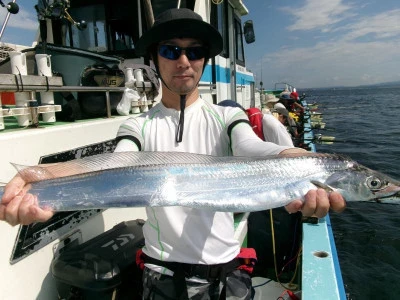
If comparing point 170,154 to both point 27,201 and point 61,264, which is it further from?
point 61,264

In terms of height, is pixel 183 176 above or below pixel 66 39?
below

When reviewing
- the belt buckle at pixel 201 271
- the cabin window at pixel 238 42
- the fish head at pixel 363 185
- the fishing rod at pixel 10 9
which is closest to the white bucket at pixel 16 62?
the fishing rod at pixel 10 9

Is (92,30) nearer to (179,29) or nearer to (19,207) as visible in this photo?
(179,29)

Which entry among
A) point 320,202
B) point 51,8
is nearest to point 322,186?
point 320,202

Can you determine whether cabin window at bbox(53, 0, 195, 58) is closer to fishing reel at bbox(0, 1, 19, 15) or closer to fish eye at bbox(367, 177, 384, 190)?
fishing reel at bbox(0, 1, 19, 15)

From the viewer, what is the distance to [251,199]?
205 cm

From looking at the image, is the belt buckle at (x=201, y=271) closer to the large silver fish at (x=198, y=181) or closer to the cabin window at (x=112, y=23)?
the large silver fish at (x=198, y=181)

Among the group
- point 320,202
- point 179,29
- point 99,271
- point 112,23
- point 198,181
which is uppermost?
point 112,23

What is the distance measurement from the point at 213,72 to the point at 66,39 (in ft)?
11.3

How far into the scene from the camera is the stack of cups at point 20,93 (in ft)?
9.25

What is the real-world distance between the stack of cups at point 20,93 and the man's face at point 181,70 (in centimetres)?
140

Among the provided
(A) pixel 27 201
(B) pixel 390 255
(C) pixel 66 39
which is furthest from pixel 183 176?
(B) pixel 390 255

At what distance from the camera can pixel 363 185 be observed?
204cm

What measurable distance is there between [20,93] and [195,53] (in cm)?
172
